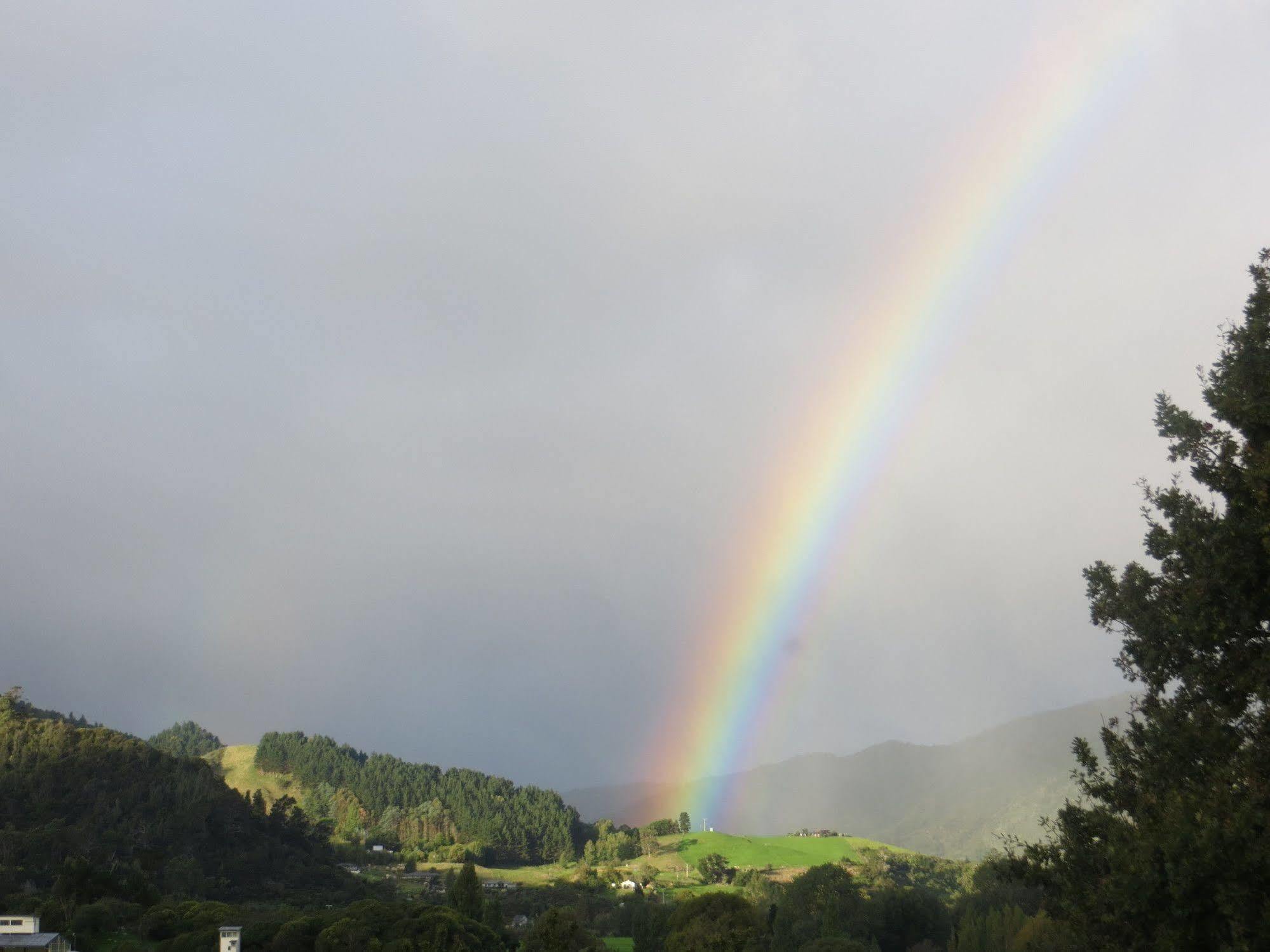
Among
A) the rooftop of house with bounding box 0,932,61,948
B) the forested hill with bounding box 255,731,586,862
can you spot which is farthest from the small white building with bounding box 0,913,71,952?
the forested hill with bounding box 255,731,586,862

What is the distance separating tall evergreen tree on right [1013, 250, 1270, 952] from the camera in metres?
13.3

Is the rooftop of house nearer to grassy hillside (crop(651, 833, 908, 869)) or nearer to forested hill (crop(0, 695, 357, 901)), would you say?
forested hill (crop(0, 695, 357, 901))

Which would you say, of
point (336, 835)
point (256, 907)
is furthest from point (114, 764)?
point (336, 835)

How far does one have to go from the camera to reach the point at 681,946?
6112cm

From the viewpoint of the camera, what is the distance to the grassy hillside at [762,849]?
14425 centimetres

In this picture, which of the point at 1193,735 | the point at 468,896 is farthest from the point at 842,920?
the point at 1193,735

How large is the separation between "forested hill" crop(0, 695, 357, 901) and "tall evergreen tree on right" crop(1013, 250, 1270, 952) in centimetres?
8694

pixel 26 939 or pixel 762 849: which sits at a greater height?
pixel 762 849

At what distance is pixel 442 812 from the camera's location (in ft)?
579

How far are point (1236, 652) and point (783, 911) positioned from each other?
217ft

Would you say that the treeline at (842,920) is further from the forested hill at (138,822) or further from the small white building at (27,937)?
the forested hill at (138,822)

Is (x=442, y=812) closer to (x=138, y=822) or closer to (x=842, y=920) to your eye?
(x=138, y=822)

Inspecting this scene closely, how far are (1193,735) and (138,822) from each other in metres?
116

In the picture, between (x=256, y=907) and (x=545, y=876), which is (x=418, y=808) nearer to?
(x=545, y=876)
